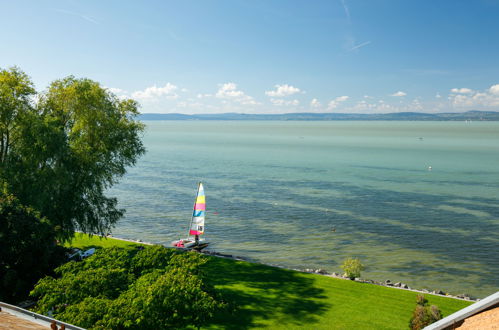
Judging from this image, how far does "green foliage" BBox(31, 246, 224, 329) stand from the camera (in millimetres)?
14352

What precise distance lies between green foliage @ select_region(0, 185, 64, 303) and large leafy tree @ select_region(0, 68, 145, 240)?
17.2 ft

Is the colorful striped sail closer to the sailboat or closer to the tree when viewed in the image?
the sailboat

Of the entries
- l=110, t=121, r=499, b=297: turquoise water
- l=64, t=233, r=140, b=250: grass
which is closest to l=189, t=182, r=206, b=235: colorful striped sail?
l=110, t=121, r=499, b=297: turquoise water

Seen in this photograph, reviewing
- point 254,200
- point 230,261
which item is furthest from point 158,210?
point 230,261

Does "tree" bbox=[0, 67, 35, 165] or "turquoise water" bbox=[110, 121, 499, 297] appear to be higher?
"tree" bbox=[0, 67, 35, 165]

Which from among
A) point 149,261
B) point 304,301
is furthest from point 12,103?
point 304,301

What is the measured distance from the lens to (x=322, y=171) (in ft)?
356

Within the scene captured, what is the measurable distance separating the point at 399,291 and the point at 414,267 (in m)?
13.0

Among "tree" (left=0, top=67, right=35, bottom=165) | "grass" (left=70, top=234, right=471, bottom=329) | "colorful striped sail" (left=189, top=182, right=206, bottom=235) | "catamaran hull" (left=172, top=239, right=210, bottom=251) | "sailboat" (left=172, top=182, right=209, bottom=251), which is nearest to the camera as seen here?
"grass" (left=70, top=234, right=471, bottom=329)

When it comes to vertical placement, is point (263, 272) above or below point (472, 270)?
above

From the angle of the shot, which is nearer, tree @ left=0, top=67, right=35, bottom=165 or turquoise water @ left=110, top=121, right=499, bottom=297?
tree @ left=0, top=67, right=35, bottom=165

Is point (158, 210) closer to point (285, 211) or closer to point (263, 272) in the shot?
point (285, 211)

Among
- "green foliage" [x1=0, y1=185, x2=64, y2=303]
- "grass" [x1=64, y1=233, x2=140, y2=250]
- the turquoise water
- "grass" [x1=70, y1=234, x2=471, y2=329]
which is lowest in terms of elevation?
the turquoise water

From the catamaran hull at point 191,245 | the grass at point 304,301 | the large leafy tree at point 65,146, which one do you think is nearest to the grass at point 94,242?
the large leafy tree at point 65,146
